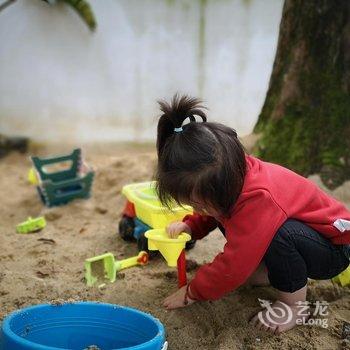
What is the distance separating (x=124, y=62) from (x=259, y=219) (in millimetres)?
2485

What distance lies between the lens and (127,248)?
1.96m

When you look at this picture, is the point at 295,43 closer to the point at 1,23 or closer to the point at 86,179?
the point at 86,179

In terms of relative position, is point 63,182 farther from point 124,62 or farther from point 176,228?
point 124,62

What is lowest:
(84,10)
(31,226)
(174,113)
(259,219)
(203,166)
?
(31,226)

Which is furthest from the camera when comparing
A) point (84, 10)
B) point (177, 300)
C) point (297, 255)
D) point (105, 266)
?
point (84, 10)

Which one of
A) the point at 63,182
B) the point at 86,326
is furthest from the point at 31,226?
the point at 86,326

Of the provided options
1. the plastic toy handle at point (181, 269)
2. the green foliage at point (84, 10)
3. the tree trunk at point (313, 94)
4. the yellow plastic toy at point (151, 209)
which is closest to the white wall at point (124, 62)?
the green foliage at point (84, 10)

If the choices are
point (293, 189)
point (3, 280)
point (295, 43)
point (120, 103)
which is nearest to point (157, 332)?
point (293, 189)

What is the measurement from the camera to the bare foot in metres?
1.41

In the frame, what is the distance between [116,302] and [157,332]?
44 centimetres

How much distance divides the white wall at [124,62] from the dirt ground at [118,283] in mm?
1104

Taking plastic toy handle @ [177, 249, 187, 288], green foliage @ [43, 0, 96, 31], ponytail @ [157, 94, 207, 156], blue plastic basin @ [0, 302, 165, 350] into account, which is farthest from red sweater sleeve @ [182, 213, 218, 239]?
green foliage @ [43, 0, 96, 31]

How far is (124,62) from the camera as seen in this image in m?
3.55

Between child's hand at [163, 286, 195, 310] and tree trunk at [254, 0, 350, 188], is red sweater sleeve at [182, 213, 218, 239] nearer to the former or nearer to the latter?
child's hand at [163, 286, 195, 310]
